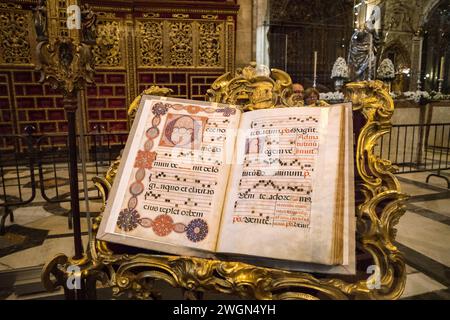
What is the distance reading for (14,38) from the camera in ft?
18.9

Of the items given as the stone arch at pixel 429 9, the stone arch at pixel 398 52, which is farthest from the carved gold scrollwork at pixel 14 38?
the stone arch at pixel 429 9

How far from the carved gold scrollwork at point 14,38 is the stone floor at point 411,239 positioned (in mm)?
3329

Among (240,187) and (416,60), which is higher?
(416,60)

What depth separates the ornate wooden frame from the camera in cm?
94

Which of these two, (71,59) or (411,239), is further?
(411,239)

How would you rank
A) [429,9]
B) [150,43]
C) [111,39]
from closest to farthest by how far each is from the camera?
[111,39], [150,43], [429,9]

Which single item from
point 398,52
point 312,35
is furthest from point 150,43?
point 398,52

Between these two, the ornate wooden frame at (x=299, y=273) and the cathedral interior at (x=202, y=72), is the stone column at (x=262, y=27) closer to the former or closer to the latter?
the cathedral interior at (x=202, y=72)

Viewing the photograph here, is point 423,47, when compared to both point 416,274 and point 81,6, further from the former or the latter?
point 81,6

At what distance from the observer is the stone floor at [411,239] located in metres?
1.86

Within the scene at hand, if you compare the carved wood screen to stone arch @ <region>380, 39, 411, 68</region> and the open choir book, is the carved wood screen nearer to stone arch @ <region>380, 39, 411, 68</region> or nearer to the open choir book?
stone arch @ <region>380, 39, 411, 68</region>

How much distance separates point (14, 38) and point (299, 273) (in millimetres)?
6747

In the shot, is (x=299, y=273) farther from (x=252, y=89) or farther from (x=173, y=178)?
(x=252, y=89)

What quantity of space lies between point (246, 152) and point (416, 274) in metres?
1.51
